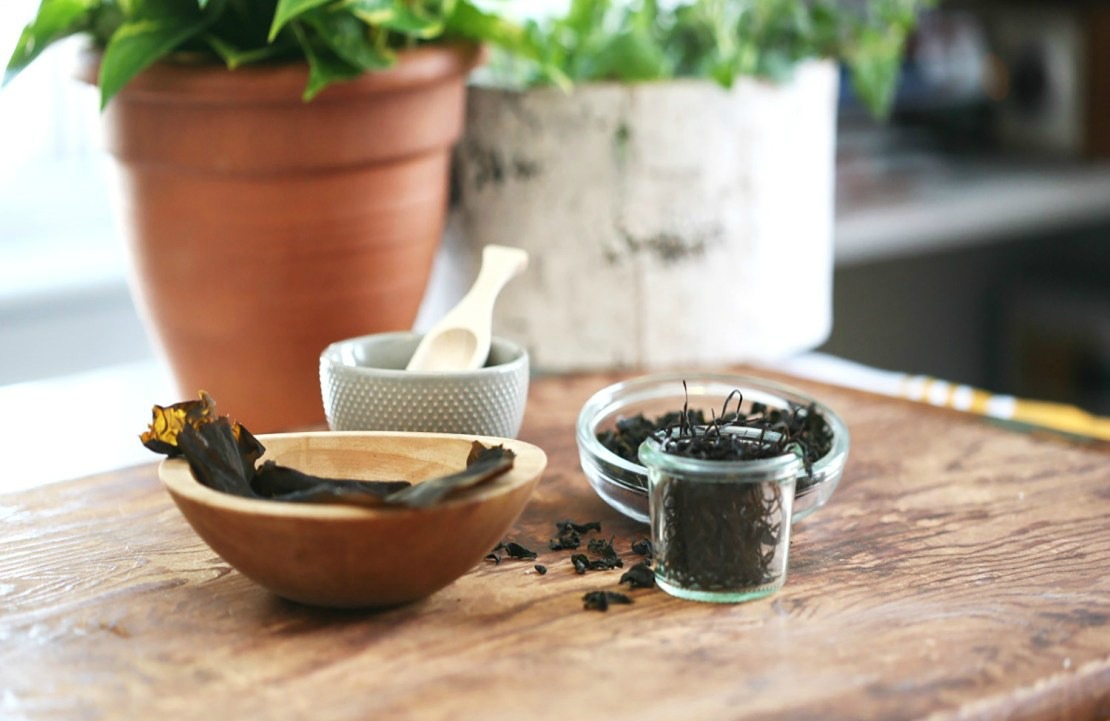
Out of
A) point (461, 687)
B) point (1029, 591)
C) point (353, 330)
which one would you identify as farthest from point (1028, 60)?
point (461, 687)

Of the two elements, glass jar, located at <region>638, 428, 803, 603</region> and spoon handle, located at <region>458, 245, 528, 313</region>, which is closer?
glass jar, located at <region>638, 428, 803, 603</region>

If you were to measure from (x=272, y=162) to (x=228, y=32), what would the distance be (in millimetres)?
101

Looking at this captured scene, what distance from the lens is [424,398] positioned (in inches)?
29.3

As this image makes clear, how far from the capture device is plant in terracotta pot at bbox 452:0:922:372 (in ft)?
3.61

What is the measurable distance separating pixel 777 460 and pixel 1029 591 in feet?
0.51

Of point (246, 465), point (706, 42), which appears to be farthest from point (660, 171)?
point (246, 465)

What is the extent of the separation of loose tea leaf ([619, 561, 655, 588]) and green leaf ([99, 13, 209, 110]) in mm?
502

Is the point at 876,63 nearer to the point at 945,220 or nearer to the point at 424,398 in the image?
the point at 424,398

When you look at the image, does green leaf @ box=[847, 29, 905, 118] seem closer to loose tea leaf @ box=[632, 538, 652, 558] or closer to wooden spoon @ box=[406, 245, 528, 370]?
wooden spoon @ box=[406, 245, 528, 370]

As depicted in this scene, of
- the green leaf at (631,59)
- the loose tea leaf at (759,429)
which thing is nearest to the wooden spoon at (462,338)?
the loose tea leaf at (759,429)

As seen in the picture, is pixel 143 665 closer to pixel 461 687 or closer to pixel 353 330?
pixel 461 687

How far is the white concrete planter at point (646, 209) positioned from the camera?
3.61ft

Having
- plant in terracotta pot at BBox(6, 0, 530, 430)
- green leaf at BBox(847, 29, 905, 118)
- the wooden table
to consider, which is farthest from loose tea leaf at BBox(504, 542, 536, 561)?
green leaf at BBox(847, 29, 905, 118)

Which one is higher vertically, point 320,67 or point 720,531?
point 320,67
